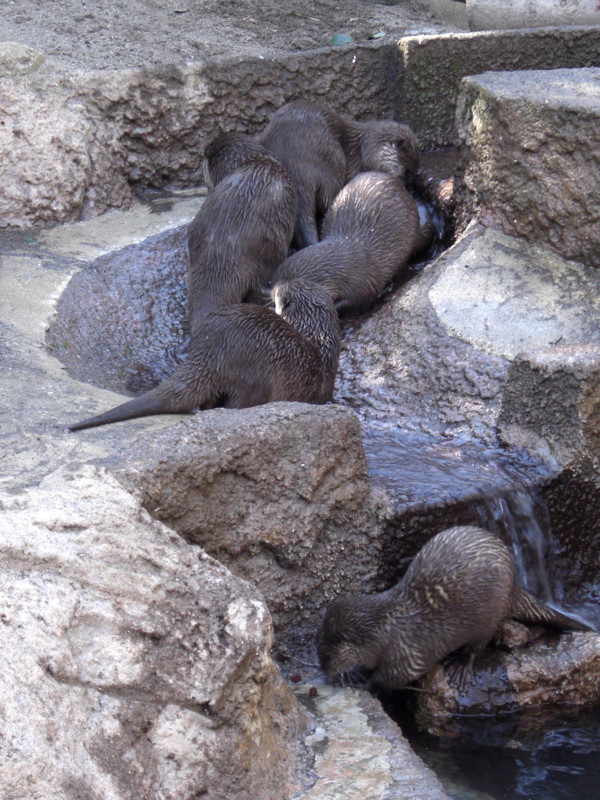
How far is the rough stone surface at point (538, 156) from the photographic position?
3600 mm

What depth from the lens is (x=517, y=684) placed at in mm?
2768

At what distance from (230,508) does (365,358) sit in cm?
123

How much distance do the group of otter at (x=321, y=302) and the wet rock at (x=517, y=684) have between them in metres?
0.05

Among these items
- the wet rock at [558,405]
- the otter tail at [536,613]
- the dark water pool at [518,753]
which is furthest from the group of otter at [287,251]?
the dark water pool at [518,753]

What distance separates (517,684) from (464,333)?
1243mm

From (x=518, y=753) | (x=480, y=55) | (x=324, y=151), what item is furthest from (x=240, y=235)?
(x=518, y=753)

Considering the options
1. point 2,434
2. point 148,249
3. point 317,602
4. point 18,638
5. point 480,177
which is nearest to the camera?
point 18,638

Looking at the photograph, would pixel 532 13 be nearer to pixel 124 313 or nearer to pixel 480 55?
pixel 480 55

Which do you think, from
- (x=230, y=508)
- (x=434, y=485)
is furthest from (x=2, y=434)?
(x=434, y=485)

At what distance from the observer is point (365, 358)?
147 inches

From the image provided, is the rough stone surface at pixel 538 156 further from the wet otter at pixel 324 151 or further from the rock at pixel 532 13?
the rock at pixel 532 13

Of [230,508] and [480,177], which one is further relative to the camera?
[480,177]

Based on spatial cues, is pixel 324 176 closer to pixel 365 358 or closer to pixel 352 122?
pixel 352 122

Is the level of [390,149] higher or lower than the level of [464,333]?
higher
